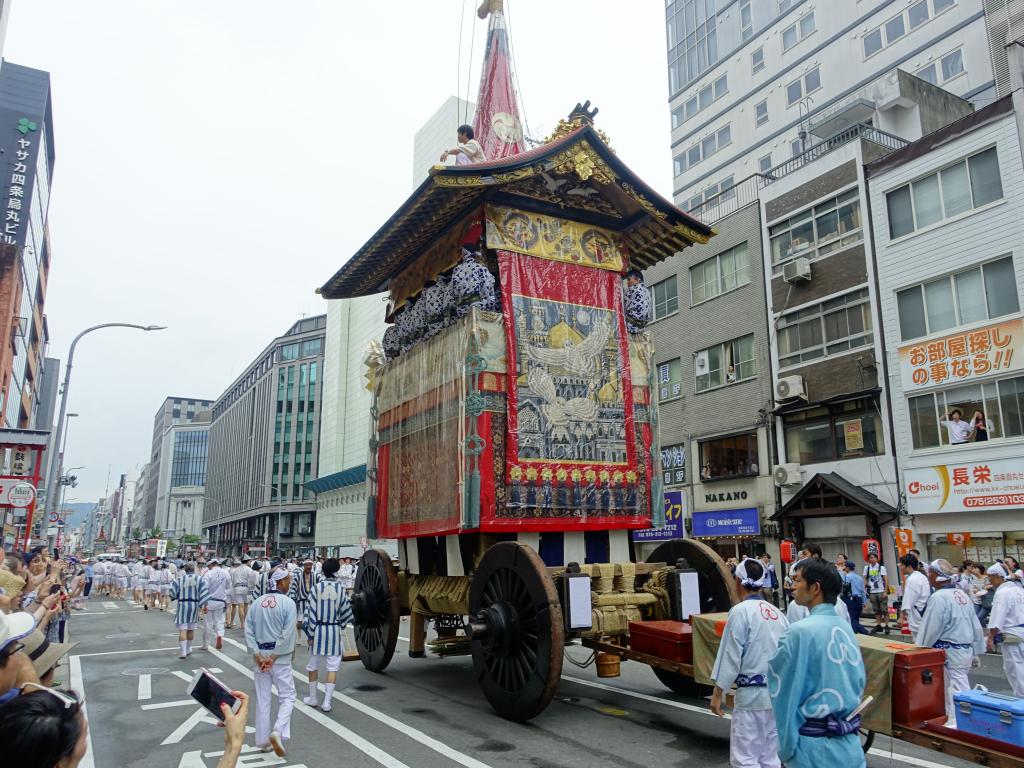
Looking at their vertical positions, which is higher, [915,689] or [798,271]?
[798,271]

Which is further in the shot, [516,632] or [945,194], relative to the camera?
[945,194]

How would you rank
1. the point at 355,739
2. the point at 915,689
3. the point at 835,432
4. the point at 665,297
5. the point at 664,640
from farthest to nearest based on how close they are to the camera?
1. the point at 665,297
2. the point at 835,432
3. the point at 355,739
4. the point at 664,640
5. the point at 915,689

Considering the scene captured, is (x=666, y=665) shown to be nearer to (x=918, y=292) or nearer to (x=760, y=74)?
(x=918, y=292)

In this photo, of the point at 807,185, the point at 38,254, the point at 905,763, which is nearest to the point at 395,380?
the point at 905,763

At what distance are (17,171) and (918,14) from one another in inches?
1744

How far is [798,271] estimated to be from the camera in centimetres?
2405

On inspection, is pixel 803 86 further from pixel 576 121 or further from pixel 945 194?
pixel 576 121

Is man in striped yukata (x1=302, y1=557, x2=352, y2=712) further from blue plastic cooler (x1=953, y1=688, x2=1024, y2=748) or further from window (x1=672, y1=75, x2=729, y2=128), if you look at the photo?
window (x1=672, y1=75, x2=729, y2=128)

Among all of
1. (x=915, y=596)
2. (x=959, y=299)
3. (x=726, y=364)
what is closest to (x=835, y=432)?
(x=726, y=364)

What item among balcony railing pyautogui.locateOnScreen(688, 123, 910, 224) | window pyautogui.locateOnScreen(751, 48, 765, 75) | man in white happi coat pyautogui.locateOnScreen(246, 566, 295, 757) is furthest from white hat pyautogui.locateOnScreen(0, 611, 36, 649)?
window pyautogui.locateOnScreen(751, 48, 765, 75)

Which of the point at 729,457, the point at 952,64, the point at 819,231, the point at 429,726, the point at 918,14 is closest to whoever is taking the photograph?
the point at 429,726

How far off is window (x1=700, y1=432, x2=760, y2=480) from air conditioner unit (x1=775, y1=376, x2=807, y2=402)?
2486 millimetres

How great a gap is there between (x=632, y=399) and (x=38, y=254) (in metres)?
50.9

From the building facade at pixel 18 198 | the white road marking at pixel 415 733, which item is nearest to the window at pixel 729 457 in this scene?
the white road marking at pixel 415 733
